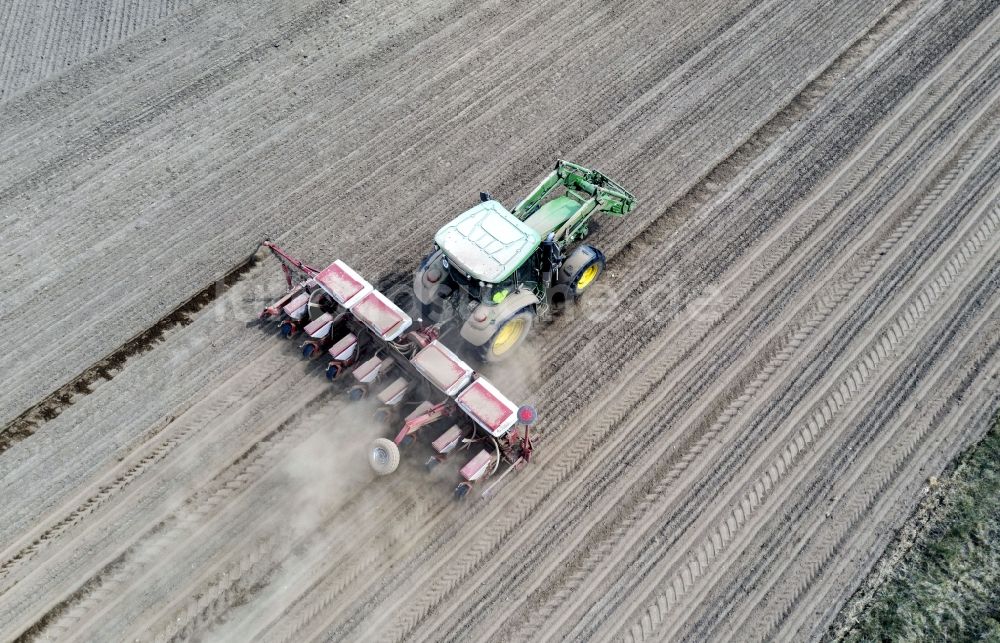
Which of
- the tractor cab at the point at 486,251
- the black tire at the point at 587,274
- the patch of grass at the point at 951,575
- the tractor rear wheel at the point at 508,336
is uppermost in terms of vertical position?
the tractor cab at the point at 486,251

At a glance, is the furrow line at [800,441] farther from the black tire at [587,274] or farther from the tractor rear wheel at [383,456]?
the black tire at [587,274]

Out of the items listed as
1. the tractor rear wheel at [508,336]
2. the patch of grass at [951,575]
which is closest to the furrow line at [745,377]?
the tractor rear wheel at [508,336]

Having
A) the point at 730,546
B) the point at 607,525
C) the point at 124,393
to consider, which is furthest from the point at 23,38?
the point at 730,546

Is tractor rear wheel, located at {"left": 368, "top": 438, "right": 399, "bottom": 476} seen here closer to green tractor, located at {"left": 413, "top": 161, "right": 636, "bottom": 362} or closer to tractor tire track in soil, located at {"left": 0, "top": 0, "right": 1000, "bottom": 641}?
tractor tire track in soil, located at {"left": 0, "top": 0, "right": 1000, "bottom": 641}

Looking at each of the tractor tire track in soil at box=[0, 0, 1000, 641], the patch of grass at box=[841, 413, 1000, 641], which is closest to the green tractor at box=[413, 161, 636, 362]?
the tractor tire track in soil at box=[0, 0, 1000, 641]

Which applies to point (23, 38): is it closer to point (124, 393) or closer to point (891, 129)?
point (124, 393)
